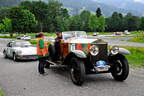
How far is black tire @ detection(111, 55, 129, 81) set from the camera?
20.3ft

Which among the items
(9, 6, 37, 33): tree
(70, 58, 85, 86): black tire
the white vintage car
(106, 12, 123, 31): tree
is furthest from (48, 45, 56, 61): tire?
(106, 12, 123, 31): tree

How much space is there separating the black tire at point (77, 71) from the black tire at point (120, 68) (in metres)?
1.61

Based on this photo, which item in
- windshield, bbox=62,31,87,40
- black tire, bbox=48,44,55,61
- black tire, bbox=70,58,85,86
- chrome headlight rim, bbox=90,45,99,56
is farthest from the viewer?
black tire, bbox=48,44,55,61

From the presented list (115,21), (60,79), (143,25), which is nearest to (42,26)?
(115,21)

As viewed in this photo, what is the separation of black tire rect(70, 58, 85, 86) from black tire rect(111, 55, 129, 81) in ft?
5.28

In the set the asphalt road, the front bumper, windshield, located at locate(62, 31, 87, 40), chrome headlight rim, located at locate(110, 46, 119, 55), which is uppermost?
windshield, located at locate(62, 31, 87, 40)

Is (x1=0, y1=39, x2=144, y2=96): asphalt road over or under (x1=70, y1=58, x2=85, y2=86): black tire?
under

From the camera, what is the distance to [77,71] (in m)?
5.95

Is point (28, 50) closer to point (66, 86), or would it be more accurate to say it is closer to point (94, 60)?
point (66, 86)

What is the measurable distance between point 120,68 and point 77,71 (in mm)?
1820

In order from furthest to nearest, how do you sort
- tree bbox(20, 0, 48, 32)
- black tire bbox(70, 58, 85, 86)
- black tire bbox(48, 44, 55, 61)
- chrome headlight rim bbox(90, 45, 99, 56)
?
tree bbox(20, 0, 48, 32) < black tire bbox(48, 44, 55, 61) < chrome headlight rim bbox(90, 45, 99, 56) < black tire bbox(70, 58, 85, 86)

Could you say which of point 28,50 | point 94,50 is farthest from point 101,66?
point 28,50

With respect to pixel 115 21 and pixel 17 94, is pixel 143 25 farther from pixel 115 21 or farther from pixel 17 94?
pixel 17 94

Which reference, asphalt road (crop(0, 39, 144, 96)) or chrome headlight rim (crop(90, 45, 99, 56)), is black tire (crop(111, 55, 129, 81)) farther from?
chrome headlight rim (crop(90, 45, 99, 56))
